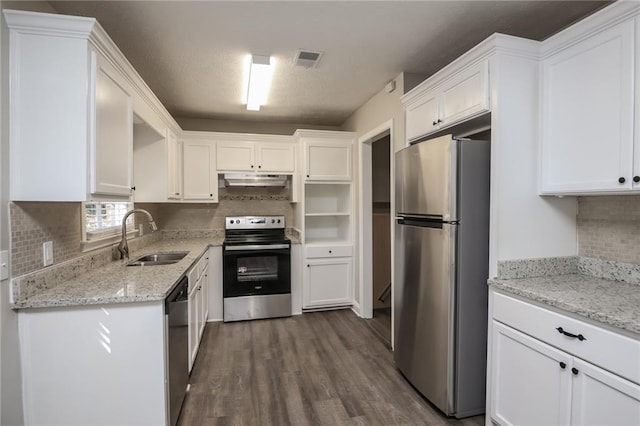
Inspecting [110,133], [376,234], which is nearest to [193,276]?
[110,133]

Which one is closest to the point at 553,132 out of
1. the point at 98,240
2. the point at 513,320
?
the point at 513,320

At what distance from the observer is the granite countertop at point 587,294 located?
1274 mm

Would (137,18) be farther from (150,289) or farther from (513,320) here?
(513,320)

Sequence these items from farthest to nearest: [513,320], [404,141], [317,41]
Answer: [404,141] < [317,41] < [513,320]

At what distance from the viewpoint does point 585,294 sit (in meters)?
1.54

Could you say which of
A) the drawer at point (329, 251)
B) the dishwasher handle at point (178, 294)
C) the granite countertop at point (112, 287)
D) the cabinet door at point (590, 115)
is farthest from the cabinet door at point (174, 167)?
the cabinet door at point (590, 115)

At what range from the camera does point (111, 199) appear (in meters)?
1.84

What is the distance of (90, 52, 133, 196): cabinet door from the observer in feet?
5.21

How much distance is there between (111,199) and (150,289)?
60 cm

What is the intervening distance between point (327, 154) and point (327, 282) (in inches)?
63.9

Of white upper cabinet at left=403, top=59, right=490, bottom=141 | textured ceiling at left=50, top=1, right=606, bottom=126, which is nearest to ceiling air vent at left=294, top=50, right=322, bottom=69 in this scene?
textured ceiling at left=50, top=1, right=606, bottom=126

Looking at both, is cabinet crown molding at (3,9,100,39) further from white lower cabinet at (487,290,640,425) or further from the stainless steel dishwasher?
white lower cabinet at (487,290,640,425)

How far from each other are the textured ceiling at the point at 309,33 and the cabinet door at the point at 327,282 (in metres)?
2.07

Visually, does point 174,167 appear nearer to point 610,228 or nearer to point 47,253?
point 47,253
